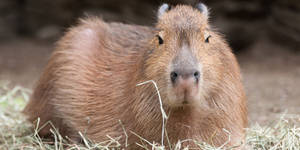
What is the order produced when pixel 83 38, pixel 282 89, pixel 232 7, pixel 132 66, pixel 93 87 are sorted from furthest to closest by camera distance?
pixel 232 7 → pixel 282 89 → pixel 83 38 → pixel 93 87 → pixel 132 66

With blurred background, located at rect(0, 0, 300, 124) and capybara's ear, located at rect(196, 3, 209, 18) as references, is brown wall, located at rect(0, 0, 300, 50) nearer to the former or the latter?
blurred background, located at rect(0, 0, 300, 124)

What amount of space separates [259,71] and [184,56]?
18.3 ft

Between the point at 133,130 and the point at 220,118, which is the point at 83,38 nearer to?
the point at 133,130

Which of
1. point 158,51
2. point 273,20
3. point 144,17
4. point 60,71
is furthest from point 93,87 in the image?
point 273,20

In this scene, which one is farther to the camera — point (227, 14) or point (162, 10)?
point (227, 14)

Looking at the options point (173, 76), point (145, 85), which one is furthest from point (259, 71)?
point (173, 76)

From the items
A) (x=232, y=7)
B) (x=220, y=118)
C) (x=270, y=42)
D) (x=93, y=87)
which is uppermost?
(x=232, y=7)

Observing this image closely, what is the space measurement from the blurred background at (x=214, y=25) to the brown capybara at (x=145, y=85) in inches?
126

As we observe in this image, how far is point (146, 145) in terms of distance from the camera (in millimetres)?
3969

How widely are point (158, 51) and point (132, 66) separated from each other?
2.60 feet

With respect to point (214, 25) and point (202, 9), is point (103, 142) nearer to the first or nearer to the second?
point (202, 9)

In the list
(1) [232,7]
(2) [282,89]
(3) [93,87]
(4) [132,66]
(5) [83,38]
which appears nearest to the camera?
(4) [132,66]

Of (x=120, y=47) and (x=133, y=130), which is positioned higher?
(x=120, y=47)

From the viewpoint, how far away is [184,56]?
340 centimetres
